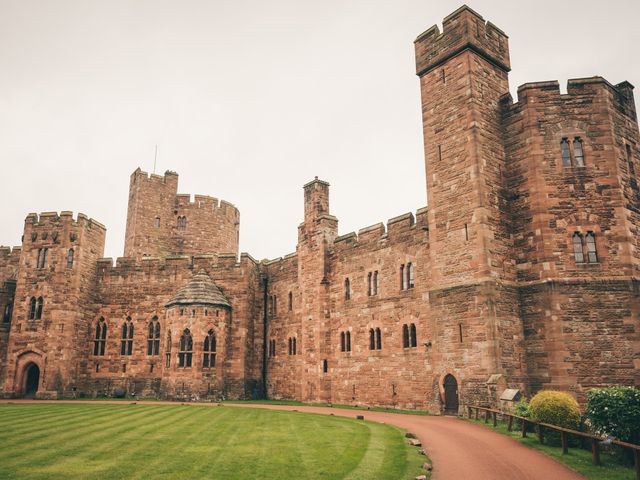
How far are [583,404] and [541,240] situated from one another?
21.7ft

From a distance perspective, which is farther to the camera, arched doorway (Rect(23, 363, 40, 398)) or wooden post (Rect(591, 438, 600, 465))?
arched doorway (Rect(23, 363, 40, 398))

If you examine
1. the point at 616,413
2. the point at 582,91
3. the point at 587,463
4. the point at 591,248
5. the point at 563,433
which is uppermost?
the point at 582,91

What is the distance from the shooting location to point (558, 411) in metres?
13.8

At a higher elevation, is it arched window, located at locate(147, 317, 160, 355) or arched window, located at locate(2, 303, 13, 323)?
arched window, located at locate(2, 303, 13, 323)

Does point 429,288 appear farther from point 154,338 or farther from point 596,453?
point 154,338

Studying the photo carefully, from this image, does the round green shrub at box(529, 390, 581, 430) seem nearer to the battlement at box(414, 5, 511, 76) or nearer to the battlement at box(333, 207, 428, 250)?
the battlement at box(333, 207, 428, 250)

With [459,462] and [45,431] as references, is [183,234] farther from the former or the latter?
[459,462]

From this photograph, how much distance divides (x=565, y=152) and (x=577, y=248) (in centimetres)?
429

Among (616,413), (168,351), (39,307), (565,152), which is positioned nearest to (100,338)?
(39,307)

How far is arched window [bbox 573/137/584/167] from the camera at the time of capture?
69.7 ft

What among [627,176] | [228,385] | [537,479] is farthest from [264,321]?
[537,479]

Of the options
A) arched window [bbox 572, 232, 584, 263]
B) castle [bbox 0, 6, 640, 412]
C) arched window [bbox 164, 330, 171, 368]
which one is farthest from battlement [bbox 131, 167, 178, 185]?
arched window [bbox 572, 232, 584, 263]

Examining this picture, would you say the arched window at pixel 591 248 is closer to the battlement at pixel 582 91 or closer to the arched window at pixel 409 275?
the battlement at pixel 582 91

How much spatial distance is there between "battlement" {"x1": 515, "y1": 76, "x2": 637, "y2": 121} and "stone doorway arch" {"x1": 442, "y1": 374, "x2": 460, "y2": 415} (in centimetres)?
1276
